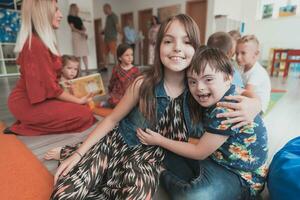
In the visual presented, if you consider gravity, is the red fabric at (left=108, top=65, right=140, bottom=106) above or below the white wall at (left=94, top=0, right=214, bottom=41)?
below

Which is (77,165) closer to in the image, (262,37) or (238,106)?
(238,106)

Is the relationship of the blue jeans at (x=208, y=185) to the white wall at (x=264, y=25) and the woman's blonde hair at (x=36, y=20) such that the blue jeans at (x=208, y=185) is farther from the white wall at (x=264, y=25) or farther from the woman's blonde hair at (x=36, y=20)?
the white wall at (x=264, y=25)

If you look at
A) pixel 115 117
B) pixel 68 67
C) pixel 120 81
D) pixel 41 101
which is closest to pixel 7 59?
pixel 68 67

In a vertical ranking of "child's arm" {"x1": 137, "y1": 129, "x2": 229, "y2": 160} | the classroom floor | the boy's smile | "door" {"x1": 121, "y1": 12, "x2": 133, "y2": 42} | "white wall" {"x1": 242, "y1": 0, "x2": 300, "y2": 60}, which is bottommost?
the classroom floor

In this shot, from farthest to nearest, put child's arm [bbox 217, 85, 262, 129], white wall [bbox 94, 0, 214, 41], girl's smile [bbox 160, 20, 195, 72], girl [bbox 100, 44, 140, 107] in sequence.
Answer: white wall [bbox 94, 0, 214, 41] < girl [bbox 100, 44, 140, 107] < girl's smile [bbox 160, 20, 195, 72] < child's arm [bbox 217, 85, 262, 129]

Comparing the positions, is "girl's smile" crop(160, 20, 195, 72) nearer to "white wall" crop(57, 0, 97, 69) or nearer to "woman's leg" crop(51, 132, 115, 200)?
"woman's leg" crop(51, 132, 115, 200)

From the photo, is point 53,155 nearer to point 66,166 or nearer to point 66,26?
point 66,166

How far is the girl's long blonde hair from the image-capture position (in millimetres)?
762

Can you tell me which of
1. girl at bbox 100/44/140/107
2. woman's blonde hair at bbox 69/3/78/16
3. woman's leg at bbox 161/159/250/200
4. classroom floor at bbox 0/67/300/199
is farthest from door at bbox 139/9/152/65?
woman's leg at bbox 161/159/250/200

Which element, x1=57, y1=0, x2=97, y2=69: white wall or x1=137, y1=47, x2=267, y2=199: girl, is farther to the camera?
x1=57, y1=0, x2=97, y2=69: white wall

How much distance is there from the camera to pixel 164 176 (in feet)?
2.71

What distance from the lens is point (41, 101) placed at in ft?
4.23

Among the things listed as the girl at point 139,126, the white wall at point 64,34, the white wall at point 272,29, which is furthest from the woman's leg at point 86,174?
the white wall at point 272,29

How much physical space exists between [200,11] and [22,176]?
17.8 ft
